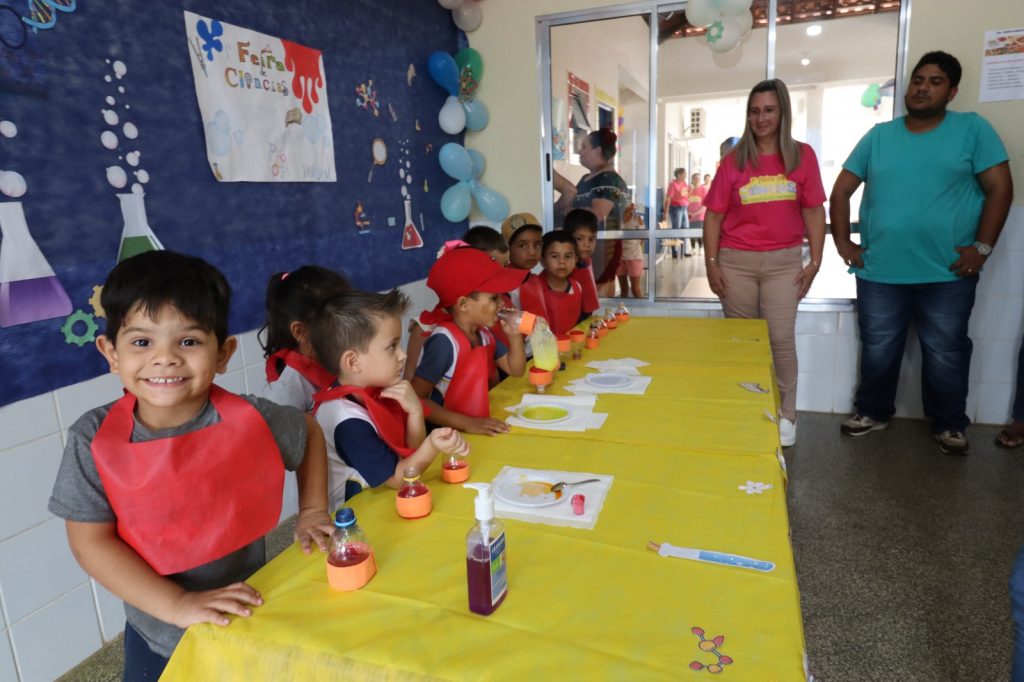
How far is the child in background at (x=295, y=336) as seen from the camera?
5.97ft

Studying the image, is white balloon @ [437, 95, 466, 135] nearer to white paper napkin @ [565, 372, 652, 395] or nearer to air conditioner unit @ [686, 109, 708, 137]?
air conditioner unit @ [686, 109, 708, 137]

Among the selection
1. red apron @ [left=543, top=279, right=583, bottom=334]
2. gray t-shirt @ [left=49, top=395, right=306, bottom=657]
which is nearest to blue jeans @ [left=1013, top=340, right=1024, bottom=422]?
red apron @ [left=543, top=279, right=583, bottom=334]

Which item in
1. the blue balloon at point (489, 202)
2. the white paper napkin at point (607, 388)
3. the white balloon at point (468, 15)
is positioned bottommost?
the white paper napkin at point (607, 388)

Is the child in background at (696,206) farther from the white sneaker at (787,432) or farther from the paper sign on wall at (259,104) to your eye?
the paper sign on wall at (259,104)

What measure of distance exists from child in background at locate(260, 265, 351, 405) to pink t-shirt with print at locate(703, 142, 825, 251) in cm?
223

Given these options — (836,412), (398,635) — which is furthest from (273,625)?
(836,412)

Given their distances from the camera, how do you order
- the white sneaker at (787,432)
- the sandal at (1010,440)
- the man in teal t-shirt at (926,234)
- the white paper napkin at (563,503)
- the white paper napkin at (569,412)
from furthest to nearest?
the white sneaker at (787,432) < the sandal at (1010,440) < the man in teal t-shirt at (926,234) < the white paper napkin at (569,412) < the white paper napkin at (563,503)

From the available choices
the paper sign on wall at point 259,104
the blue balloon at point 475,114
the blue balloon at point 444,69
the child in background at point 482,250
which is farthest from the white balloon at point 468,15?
the child in background at point 482,250

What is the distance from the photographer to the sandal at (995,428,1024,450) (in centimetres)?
336

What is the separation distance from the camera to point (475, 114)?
4.23 meters

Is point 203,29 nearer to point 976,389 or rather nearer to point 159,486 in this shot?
point 159,486

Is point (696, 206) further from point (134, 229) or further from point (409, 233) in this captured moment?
point (134, 229)

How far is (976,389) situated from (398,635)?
157 inches

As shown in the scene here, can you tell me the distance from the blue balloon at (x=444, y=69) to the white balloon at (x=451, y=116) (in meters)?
0.08
